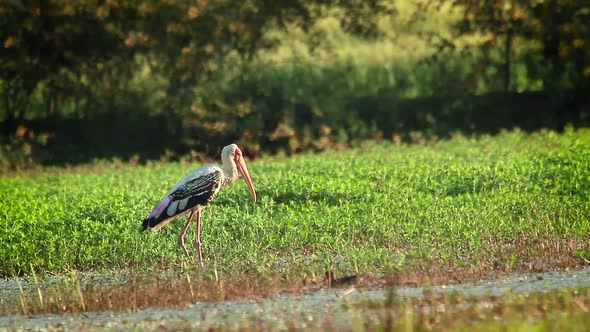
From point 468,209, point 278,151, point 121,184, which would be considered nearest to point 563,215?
point 468,209

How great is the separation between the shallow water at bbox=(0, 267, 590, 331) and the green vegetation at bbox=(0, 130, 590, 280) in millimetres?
497

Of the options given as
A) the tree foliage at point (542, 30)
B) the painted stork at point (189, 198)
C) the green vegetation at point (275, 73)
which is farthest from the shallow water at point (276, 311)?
the tree foliage at point (542, 30)

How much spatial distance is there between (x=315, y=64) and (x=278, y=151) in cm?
237

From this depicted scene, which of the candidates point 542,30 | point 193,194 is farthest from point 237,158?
point 542,30

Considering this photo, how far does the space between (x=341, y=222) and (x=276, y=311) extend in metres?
3.48

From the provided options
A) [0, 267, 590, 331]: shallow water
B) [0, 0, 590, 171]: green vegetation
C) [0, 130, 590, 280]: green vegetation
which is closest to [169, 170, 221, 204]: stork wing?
[0, 130, 590, 280]: green vegetation

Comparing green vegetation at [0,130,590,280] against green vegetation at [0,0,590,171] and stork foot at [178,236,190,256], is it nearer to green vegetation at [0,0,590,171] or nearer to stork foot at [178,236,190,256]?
stork foot at [178,236,190,256]

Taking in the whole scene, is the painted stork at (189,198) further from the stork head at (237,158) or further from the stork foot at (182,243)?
the stork head at (237,158)

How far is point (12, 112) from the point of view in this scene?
2323 cm

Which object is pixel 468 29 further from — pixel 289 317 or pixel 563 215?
pixel 289 317

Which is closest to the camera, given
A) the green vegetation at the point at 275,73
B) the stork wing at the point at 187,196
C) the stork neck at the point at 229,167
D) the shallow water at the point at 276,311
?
the shallow water at the point at 276,311

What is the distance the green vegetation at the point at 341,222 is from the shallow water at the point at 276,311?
497 millimetres

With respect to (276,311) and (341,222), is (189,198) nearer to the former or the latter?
(341,222)

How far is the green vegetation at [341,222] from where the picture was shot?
1008cm
